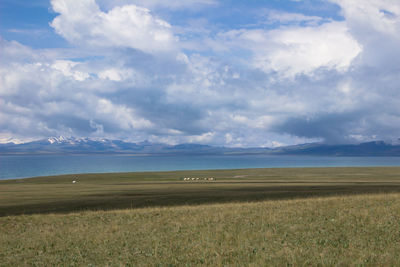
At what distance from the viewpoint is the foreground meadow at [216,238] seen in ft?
47.3

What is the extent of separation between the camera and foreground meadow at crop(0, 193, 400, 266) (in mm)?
14414

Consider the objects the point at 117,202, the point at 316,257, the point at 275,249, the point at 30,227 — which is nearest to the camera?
the point at 316,257

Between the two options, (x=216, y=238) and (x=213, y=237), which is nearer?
(x=216, y=238)

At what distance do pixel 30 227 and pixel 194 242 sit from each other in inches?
527

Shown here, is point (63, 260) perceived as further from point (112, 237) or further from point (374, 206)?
point (374, 206)

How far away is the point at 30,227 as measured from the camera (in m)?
24.8

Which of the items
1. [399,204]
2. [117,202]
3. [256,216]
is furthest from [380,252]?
[117,202]

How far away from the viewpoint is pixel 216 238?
717 inches

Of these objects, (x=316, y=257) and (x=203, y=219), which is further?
(x=203, y=219)

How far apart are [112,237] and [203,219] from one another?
6.44m

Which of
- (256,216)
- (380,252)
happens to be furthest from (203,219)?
(380,252)

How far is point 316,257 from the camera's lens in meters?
13.9

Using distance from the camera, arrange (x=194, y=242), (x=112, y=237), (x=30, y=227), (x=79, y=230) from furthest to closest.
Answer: (x=30, y=227) < (x=79, y=230) < (x=112, y=237) < (x=194, y=242)

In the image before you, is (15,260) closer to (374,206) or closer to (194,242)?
(194,242)
